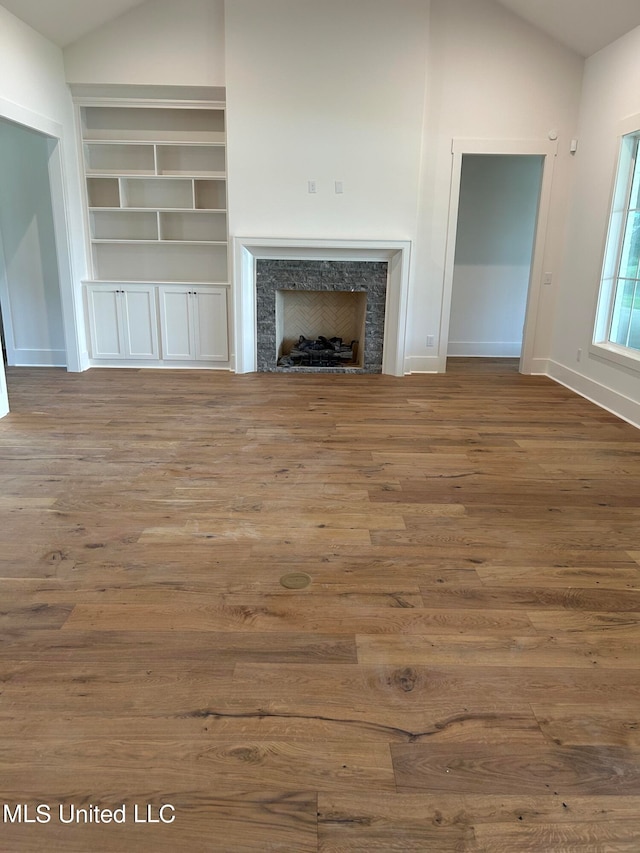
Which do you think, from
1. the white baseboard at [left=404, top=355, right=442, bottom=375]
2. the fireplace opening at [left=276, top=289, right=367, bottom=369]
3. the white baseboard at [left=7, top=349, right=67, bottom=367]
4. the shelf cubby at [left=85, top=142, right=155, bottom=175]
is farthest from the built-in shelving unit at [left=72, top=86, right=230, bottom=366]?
the white baseboard at [left=404, top=355, right=442, bottom=375]

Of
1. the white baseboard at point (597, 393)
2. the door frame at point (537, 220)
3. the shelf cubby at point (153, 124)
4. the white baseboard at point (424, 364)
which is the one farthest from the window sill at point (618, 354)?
the shelf cubby at point (153, 124)

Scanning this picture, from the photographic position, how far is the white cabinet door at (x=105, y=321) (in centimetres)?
607

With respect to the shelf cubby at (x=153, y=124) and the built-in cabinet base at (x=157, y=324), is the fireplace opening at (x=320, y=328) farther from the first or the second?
the shelf cubby at (x=153, y=124)

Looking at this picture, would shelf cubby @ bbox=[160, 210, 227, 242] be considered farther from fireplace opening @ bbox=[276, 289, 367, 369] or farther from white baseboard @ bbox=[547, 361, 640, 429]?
white baseboard @ bbox=[547, 361, 640, 429]

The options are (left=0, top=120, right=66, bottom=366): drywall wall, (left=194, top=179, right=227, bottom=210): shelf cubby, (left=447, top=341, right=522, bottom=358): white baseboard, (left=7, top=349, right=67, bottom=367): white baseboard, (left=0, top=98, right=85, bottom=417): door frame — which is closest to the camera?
(left=0, top=98, right=85, bottom=417): door frame

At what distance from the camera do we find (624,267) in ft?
16.3

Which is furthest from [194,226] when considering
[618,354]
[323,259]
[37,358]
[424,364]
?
[618,354]

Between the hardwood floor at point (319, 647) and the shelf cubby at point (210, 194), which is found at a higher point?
the shelf cubby at point (210, 194)

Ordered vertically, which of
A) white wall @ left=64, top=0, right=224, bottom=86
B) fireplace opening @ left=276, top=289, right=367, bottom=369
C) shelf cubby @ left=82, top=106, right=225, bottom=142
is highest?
white wall @ left=64, top=0, right=224, bottom=86

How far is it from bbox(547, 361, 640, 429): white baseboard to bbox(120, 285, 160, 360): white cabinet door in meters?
4.21

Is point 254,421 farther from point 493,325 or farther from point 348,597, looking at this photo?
point 493,325

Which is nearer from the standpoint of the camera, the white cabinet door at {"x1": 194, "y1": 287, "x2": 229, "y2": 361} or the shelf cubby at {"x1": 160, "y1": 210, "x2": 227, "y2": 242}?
the white cabinet door at {"x1": 194, "y1": 287, "x2": 229, "y2": 361}

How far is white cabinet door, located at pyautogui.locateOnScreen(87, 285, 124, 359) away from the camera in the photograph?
6074 mm

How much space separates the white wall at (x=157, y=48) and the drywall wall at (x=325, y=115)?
231mm
